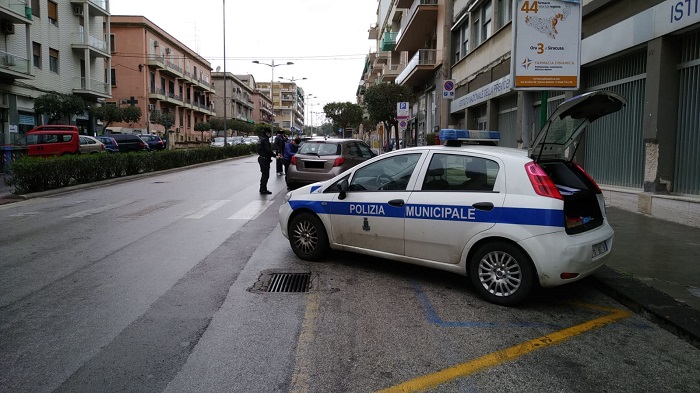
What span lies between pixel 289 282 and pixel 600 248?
3.22 meters

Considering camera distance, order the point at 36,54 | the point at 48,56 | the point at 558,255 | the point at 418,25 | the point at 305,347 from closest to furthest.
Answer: the point at 305,347, the point at 558,255, the point at 418,25, the point at 36,54, the point at 48,56

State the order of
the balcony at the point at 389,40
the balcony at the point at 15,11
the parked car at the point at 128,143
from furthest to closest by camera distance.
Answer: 1. the balcony at the point at 389,40
2. the parked car at the point at 128,143
3. the balcony at the point at 15,11

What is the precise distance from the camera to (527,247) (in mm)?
4602

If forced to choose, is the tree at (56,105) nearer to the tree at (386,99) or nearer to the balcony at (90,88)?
the balcony at (90,88)

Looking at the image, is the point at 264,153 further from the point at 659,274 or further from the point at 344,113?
the point at 344,113

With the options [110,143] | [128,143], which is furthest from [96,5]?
[110,143]

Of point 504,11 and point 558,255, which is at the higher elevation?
point 504,11

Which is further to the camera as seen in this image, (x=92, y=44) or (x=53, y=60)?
(x=92, y=44)

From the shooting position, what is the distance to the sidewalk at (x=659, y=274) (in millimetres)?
4469

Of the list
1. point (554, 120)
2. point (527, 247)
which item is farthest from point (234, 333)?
point (554, 120)

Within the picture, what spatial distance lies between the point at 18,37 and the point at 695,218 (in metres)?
34.4

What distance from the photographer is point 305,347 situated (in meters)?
3.79

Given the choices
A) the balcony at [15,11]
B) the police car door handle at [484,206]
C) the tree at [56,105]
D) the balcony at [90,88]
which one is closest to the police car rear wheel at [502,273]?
the police car door handle at [484,206]

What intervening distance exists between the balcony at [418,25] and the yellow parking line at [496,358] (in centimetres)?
2488
